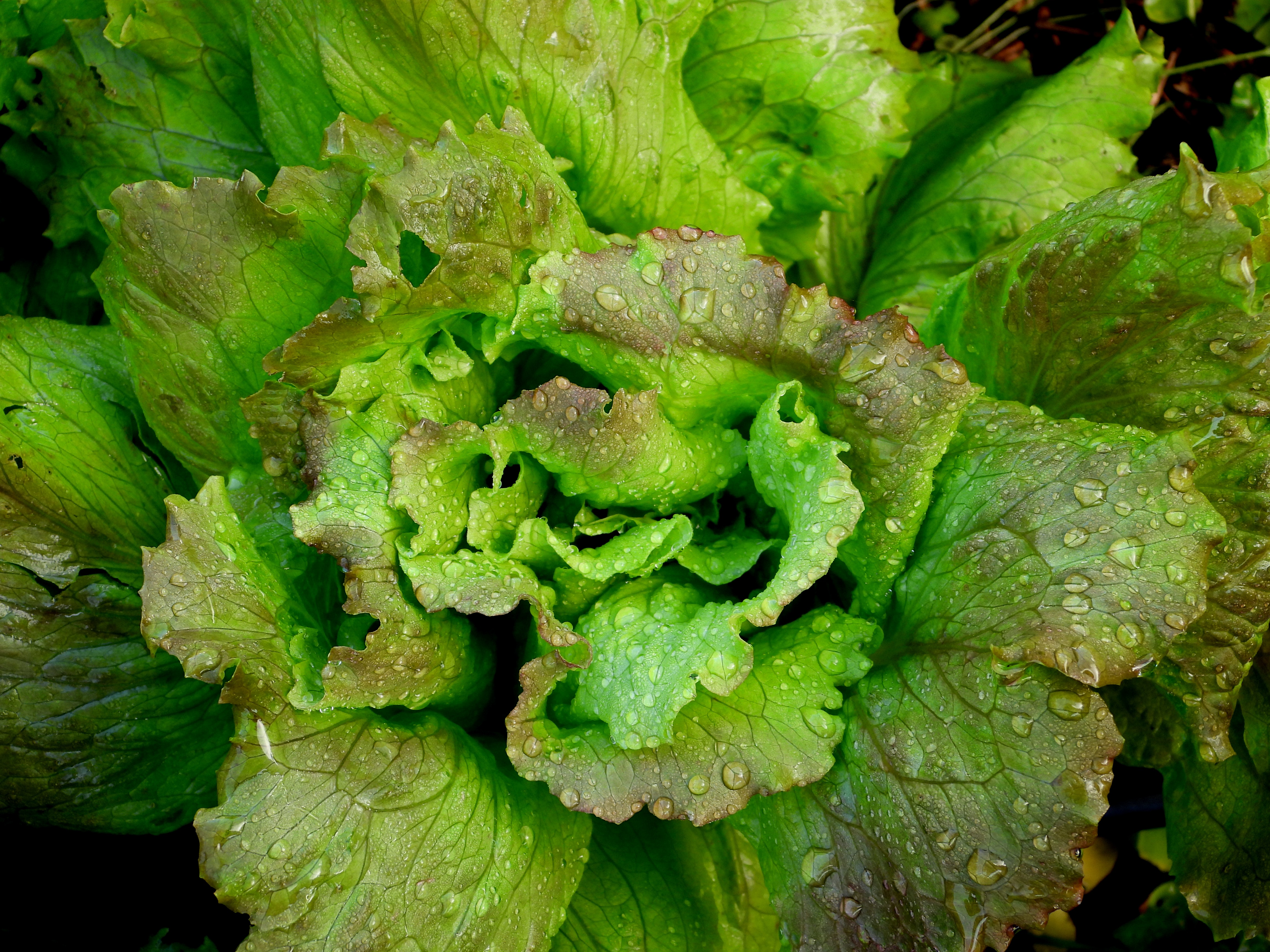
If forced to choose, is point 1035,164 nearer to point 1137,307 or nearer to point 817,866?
point 1137,307

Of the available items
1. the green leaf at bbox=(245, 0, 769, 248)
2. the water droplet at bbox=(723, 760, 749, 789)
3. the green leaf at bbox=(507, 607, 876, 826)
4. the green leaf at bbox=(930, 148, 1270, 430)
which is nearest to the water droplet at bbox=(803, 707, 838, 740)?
the green leaf at bbox=(507, 607, 876, 826)

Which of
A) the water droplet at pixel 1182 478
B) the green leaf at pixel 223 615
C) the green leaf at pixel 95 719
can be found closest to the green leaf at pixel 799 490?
the water droplet at pixel 1182 478

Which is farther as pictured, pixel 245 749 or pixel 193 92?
pixel 193 92

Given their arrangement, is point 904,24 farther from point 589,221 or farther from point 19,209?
point 19,209

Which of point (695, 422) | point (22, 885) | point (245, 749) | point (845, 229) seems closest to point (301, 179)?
point (695, 422)

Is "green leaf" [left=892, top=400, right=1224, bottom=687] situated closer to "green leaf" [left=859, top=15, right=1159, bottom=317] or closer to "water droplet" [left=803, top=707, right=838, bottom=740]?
"water droplet" [left=803, top=707, right=838, bottom=740]
